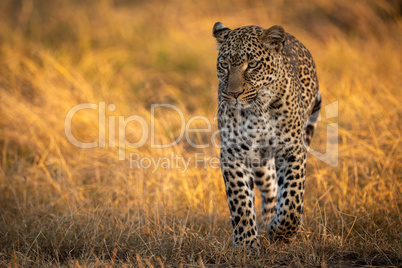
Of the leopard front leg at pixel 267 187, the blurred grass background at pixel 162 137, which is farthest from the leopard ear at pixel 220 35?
the leopard front leg at pixel 267 187

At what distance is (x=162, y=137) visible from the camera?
6.89 m

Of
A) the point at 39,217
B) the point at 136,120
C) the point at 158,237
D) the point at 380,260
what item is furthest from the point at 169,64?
the point at 380,260

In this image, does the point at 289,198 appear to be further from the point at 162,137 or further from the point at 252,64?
the point at 162,137

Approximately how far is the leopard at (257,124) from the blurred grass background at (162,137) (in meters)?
0.22

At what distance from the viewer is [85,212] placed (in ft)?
16.9

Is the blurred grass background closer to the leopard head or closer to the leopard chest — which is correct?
the leopard chest

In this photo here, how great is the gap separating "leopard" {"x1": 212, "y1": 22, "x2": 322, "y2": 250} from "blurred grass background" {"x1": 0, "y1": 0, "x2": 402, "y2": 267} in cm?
22

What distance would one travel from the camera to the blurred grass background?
4.48 metres

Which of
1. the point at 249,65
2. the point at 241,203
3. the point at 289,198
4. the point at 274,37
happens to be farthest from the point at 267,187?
the point at 274,37

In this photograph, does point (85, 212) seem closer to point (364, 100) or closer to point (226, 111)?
point (226, 111)

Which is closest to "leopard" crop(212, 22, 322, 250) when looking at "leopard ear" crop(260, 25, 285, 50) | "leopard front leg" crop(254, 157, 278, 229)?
"leopard ear" crop(260, 25, 285, 50)

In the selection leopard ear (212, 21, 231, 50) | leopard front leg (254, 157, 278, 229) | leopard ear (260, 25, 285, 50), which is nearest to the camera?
leopard ear (260, 25, 285, 50)

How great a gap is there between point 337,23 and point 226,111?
28.1ft

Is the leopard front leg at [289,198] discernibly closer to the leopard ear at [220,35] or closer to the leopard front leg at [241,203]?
the leopard front leg at [241,203]
